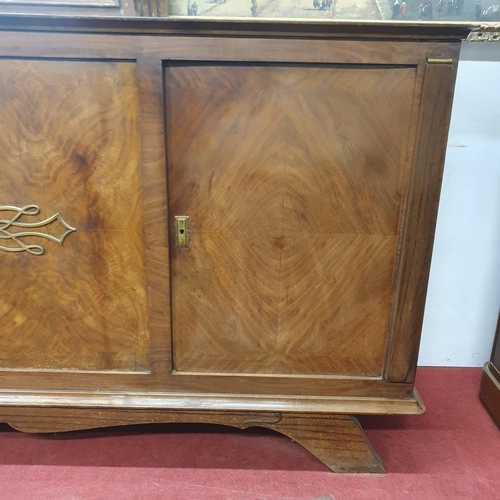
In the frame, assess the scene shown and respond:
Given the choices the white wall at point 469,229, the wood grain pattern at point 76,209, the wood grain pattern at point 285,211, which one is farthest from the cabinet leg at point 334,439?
the white wall at point 469,229

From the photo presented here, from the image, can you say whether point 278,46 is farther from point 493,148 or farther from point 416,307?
point 493,148

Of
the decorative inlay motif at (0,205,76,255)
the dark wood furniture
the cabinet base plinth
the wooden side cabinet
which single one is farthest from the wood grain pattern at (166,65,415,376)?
the dark wood furniture

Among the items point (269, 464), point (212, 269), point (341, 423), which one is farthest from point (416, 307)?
point (269, 464)

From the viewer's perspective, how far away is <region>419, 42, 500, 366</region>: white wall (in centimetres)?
133

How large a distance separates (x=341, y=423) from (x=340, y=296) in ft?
Result: 1.13

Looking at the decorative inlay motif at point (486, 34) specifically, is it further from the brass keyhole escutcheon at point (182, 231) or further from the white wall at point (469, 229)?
the brass keyhole escutcheon at point (182, 231)

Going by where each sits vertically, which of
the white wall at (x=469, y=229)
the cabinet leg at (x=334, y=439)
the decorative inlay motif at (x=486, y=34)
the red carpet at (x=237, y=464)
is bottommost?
the red carpet at (x=237, y=464)

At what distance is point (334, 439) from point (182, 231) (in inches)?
26.2

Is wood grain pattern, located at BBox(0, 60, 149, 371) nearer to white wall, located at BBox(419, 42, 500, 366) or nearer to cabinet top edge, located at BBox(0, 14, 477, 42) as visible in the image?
cabinet top edge, located at BBox(0, 14, 477, 42)

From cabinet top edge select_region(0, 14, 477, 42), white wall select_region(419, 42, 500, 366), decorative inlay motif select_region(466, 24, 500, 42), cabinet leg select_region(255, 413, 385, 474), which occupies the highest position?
decorative inlay motif select_region(466, 24, 500, 42)

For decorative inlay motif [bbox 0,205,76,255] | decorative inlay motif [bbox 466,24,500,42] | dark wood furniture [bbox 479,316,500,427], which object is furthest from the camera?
dark wood furniture [bbox 479,316,500,427]

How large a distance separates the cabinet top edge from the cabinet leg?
0.88 m

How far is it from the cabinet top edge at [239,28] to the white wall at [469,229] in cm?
57

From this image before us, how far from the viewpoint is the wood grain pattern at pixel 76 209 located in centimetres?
89
